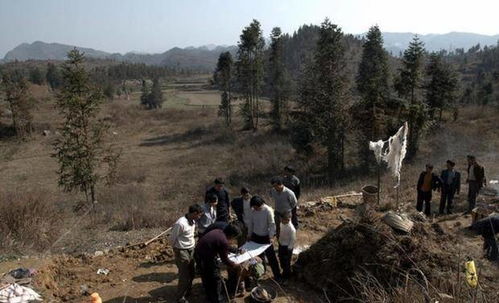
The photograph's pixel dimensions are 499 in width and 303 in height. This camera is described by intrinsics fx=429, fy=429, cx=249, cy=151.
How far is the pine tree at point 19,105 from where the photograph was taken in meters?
41.5

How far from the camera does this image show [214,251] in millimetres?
5895

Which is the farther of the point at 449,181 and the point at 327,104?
the point at 327,104

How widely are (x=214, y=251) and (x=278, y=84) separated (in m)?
33.9

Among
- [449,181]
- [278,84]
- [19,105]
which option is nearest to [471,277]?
[449,181]

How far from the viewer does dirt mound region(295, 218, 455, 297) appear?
253 inches

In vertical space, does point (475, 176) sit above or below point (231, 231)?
below

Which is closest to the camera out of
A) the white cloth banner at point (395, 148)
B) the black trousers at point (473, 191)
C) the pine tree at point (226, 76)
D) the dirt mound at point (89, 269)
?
the dirt mound at point (89, 269)

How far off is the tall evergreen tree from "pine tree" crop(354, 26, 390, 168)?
938cm

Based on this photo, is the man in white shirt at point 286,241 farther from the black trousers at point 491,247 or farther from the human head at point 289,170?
the black trousers at point 491,247

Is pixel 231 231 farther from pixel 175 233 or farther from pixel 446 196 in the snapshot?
pixel 446 196

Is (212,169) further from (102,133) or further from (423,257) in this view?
(423,257)

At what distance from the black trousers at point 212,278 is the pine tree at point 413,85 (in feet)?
71.3

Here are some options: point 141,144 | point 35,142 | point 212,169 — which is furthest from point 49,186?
point 35,142

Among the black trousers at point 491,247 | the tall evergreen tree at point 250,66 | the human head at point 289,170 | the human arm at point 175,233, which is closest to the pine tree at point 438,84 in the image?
the tall evergreen tree at point 250,66
